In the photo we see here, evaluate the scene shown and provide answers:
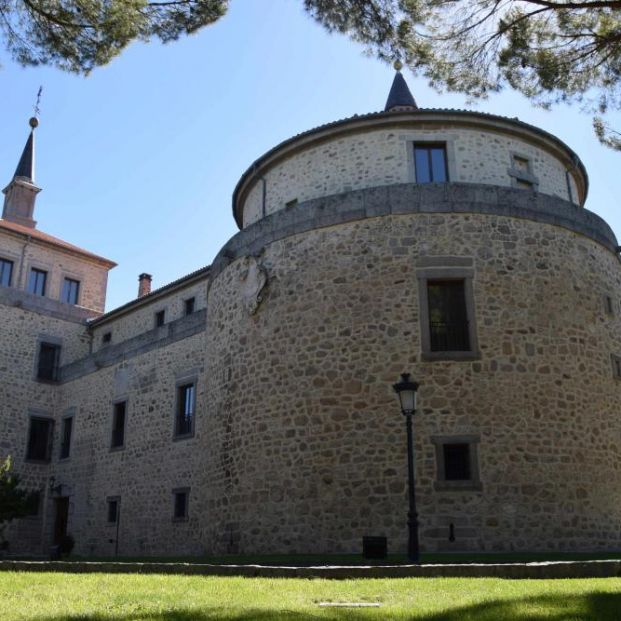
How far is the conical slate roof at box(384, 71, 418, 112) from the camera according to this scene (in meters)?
25.8

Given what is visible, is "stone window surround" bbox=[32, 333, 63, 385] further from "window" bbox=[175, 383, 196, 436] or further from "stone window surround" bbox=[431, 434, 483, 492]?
"stone window surround" bbox=[431, 434, 483, 492]

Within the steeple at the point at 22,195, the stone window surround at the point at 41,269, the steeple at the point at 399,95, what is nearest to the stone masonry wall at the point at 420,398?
the steeple at the point at 399,95

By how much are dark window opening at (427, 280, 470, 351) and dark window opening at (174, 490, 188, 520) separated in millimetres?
9904

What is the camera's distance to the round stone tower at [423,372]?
43.9 ft

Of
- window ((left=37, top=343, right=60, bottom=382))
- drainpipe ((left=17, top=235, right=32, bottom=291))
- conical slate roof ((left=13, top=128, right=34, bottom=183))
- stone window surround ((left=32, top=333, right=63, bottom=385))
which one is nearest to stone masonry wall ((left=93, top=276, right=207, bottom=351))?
stone window surround ((left=32, top=333, right=63, bottom=385))

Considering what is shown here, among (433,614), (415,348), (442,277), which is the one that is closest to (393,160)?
(442,277)

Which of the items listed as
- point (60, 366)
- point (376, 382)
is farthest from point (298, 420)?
point (60, 366)

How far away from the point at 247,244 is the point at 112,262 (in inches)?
760

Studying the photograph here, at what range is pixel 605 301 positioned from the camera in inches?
624

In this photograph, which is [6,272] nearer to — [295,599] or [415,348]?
[415,348]

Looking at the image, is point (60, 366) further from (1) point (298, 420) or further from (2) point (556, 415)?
(2) point (556, 415)

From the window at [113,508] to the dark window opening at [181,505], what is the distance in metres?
3.14

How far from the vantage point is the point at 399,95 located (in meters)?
26.0

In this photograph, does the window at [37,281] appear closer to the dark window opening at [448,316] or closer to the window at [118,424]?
the window at [118,424]
